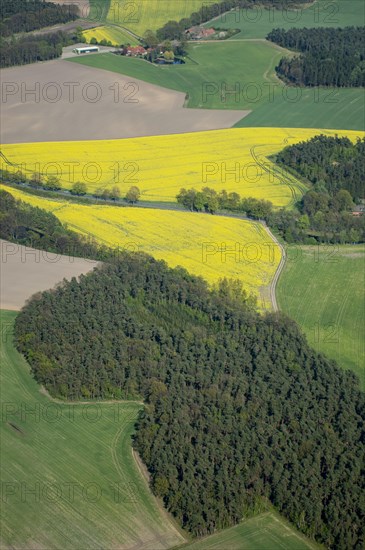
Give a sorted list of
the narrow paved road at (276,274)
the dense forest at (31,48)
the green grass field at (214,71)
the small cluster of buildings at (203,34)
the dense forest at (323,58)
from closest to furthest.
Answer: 1. the narrow paved road at (276,274)
2. the green grass field at (214,71)
3. the dense forest at (323,58)
4. the dense forest at (31,48)
5. the small cluster of buildings at (203,34)

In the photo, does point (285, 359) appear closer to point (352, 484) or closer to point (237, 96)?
point (352, 484)

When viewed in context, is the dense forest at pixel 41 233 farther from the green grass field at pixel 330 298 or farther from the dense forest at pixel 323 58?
the dense forest at pixel 323 58

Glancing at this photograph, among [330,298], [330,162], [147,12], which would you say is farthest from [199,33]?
[330,298]

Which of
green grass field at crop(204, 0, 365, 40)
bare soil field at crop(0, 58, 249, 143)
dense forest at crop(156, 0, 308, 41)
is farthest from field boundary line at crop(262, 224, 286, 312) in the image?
green grass field at crop(204, 0, 365, 40)

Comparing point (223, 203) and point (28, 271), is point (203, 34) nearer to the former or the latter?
point (223, 203)

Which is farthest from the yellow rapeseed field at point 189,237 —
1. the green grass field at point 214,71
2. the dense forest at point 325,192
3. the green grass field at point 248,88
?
the green grass field at point 214,71

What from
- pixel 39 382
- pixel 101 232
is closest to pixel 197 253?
pixel 101 232
